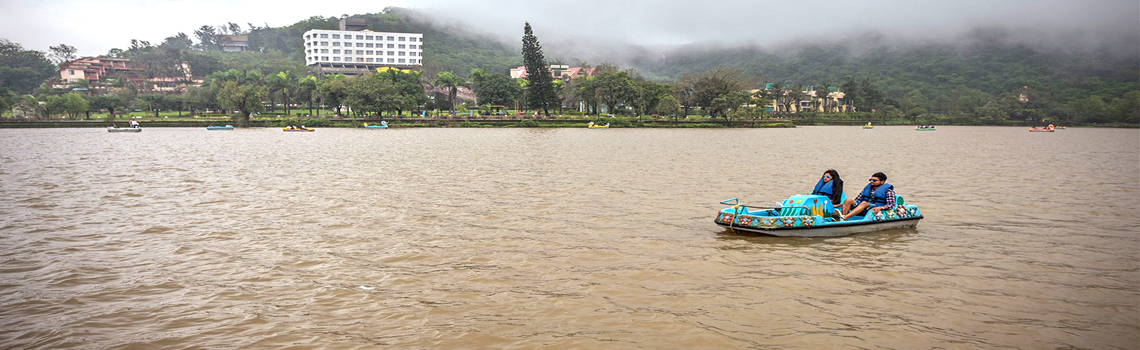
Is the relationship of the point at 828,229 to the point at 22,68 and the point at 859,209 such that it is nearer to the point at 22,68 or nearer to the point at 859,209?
the point at 859,209

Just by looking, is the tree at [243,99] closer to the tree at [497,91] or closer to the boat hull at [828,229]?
the tree at [497,91]

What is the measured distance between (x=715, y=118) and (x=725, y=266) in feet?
278

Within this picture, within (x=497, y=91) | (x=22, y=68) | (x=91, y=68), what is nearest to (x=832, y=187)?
(x=497, y=91)

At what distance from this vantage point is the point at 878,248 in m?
12.6

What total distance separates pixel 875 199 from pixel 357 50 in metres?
161

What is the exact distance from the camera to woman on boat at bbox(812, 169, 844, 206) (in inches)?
547

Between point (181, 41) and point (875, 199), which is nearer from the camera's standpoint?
point (875, 199)

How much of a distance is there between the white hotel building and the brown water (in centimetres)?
14213

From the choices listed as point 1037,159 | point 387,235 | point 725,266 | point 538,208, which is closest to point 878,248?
point 725,266

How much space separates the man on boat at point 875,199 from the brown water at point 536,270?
2.04 ft

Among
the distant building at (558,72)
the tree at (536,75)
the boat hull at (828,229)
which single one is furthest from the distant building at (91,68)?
the boat hull at (828,229)

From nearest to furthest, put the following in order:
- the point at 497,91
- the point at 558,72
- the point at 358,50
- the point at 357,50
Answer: the point at 497,91 < the point at 558,72 < the point at 357,50 < the point at 358,50

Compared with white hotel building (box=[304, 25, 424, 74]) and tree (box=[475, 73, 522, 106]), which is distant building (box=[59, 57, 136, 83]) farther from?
tree (box=[475, 73, 522, 106])

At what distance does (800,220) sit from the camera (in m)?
12.9
